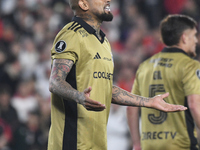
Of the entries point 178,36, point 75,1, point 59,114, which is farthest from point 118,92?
point 178,36

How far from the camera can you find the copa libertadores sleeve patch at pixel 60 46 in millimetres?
3177

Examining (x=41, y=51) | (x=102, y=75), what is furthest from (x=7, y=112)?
(x=102, y=75)

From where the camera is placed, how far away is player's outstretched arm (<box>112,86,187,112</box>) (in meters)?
3.34

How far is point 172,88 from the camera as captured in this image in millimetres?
4391

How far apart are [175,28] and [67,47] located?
184 centimetres

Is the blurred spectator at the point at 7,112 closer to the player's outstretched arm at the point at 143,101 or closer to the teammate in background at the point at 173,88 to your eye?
the teammate in background at the point at 173,88

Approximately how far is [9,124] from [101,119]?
4.76 meters

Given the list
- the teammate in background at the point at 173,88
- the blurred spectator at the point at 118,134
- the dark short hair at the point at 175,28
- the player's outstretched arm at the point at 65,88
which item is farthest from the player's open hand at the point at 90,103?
the blurred spectator at the point at 118,134

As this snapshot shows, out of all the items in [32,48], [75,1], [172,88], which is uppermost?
[32,48]

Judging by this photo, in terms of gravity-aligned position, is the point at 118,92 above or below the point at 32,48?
below

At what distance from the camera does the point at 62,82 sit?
9.98ft

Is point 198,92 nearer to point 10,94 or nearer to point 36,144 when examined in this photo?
point 36,144

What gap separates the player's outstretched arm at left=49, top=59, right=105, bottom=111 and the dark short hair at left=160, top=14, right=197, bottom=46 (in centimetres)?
181

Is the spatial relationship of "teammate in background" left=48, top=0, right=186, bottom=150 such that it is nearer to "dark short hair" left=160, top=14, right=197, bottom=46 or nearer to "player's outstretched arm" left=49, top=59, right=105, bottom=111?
"player's outstretched arm" left=49, top=59, right=105, bottom=111
